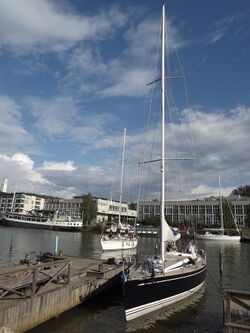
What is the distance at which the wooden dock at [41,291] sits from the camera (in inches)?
568

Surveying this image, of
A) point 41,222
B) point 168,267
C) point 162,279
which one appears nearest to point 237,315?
point 162,279

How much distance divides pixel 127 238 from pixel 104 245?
7623 millimetres

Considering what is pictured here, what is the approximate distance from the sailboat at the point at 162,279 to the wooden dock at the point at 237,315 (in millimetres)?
5627

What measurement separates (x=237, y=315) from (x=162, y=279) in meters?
5.98

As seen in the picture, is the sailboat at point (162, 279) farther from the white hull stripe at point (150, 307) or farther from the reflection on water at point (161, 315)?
the reflection on water at point (161, 315)

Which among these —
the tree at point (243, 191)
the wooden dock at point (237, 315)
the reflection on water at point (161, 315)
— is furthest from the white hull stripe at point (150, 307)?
the tree at point (243, 191)

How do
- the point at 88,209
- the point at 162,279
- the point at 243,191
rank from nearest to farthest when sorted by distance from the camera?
the point at 162,279 < the point at 88,209 < the point at 243,191

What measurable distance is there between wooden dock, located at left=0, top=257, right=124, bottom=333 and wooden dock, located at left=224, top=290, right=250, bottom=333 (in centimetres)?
894

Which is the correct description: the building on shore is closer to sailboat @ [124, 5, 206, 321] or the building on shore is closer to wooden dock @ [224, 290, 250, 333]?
sailboat @ [124, 5, 206, 321]

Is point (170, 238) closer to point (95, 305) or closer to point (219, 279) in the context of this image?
point (95, 305)

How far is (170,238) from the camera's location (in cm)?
2283

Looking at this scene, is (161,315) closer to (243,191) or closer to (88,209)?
(88,209)

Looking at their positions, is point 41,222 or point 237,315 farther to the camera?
point 41,222

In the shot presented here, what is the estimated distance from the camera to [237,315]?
13.4 metres
